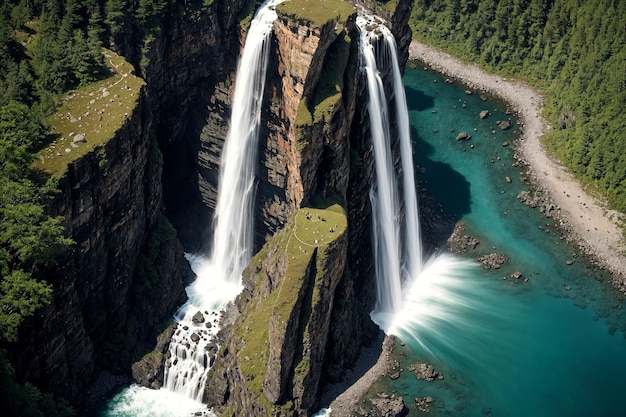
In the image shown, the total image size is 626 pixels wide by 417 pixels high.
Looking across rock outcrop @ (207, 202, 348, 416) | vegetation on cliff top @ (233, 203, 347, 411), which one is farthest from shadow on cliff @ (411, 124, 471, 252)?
rock outcrop @ (207, 202, 348, 416)

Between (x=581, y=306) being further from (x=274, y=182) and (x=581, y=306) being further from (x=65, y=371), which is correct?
(x=65, y=371)

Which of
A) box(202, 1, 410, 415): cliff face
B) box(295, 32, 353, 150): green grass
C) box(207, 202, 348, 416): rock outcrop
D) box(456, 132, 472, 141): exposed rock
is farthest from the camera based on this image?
box(456, 132, 472, 141): exposed rock

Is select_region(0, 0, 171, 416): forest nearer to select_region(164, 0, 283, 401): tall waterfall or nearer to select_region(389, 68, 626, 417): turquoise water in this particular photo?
select_region(164, 0, 283, 401): tall waterfall

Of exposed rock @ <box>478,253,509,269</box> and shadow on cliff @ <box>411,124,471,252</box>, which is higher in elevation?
shadow on cliff @ <box>411,124,471,252</box>

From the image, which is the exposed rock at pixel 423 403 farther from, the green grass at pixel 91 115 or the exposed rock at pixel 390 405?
the green grass at pixel 91 115

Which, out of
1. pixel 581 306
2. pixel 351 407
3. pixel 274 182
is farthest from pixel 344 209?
pixel 581 306

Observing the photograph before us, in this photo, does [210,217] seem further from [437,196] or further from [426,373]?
[437,196]

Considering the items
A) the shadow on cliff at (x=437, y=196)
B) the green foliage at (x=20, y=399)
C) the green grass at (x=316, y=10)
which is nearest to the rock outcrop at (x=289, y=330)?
the green foliage at (x=20, y=399)
